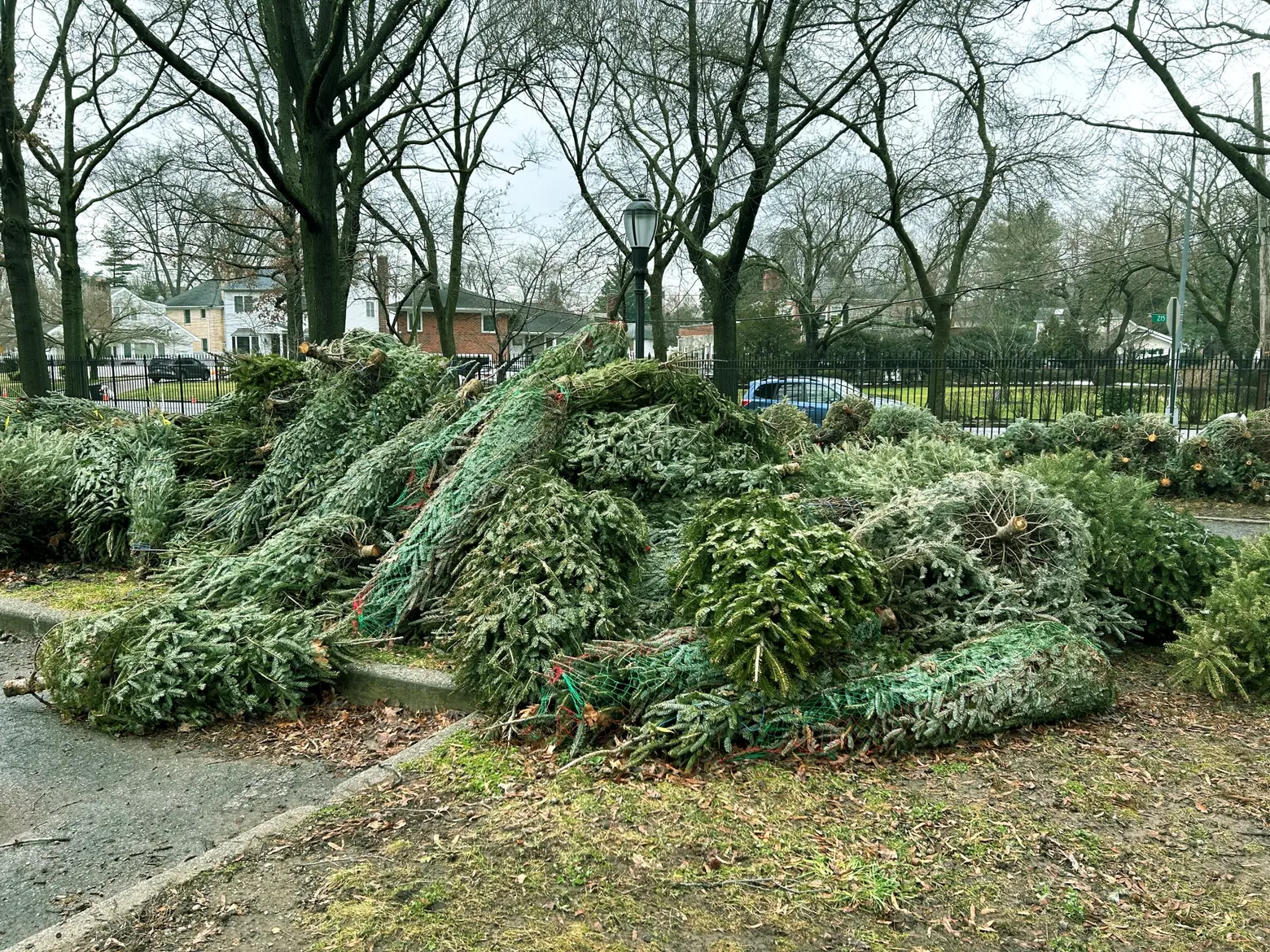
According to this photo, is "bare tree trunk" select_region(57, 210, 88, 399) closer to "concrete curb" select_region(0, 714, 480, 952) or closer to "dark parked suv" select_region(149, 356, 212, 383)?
"dark parked suv" select_region(149, 356, 212, 383)

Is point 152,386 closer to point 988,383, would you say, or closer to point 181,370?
point 181,370

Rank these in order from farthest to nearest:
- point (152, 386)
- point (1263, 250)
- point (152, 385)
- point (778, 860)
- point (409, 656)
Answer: point (1263, 250), point (152, 385), point (152, 386), point (409, 656), point (778, 860)

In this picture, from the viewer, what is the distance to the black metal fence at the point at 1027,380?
17219 mm

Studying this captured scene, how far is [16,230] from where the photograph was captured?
1487cm

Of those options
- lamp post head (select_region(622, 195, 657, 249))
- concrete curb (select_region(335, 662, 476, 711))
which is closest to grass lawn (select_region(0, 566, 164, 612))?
concrete curb (select_region(335, 662, 476, 711))

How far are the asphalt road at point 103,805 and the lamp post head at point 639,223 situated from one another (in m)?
8.61

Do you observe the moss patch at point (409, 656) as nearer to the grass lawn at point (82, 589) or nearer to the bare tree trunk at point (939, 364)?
the grass lawn at point (82, 589)

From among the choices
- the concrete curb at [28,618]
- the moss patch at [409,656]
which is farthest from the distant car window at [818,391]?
the concrete curb at [28,618]

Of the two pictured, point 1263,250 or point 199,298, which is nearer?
point 1263,250

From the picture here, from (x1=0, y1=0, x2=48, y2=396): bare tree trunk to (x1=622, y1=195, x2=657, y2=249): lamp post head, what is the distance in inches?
405

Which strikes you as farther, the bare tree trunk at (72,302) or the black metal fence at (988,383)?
the bare tree trunk at (72,302)

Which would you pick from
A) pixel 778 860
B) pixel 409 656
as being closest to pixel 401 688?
pixel 409 656

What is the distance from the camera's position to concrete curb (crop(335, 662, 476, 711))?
4477 mm

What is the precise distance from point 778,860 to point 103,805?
276 cm
